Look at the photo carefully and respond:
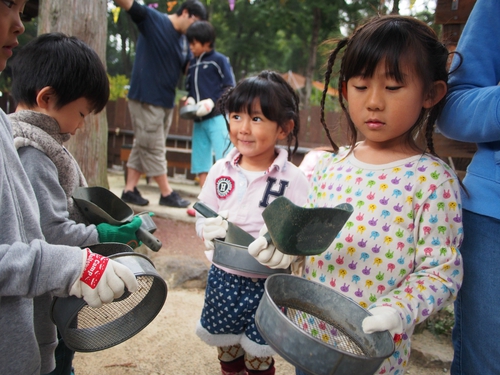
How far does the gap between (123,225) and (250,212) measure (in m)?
0.49

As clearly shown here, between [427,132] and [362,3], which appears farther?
[362,3]

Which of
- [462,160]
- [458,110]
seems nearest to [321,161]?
[458,110]

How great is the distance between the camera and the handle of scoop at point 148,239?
1489 mm

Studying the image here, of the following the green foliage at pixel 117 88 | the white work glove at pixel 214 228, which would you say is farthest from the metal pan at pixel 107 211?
the green foliage at pixel 117 88

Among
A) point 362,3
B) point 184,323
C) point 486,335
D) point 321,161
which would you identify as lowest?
point 184,323

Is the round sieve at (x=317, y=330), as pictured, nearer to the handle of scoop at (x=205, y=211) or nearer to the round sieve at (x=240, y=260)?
the round sieve at (x=240, y=260)

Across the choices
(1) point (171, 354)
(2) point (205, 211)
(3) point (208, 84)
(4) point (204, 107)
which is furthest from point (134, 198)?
(2) point (205, 211)

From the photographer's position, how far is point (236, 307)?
1.68m

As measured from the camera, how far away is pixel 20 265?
35.9 inches

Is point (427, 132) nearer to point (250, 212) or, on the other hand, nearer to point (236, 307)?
point (250, 212)

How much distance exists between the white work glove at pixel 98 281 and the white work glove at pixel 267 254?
37cm

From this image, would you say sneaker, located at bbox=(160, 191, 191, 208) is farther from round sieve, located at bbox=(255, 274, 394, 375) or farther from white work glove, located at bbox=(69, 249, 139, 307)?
white work glove, located at bbox=(69, 249, 139, 307)

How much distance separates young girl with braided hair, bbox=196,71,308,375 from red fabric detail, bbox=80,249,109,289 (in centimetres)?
70

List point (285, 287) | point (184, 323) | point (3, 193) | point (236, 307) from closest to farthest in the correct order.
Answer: point (3, 193), point (285, 287), point (236, 307), point (184, 323)
